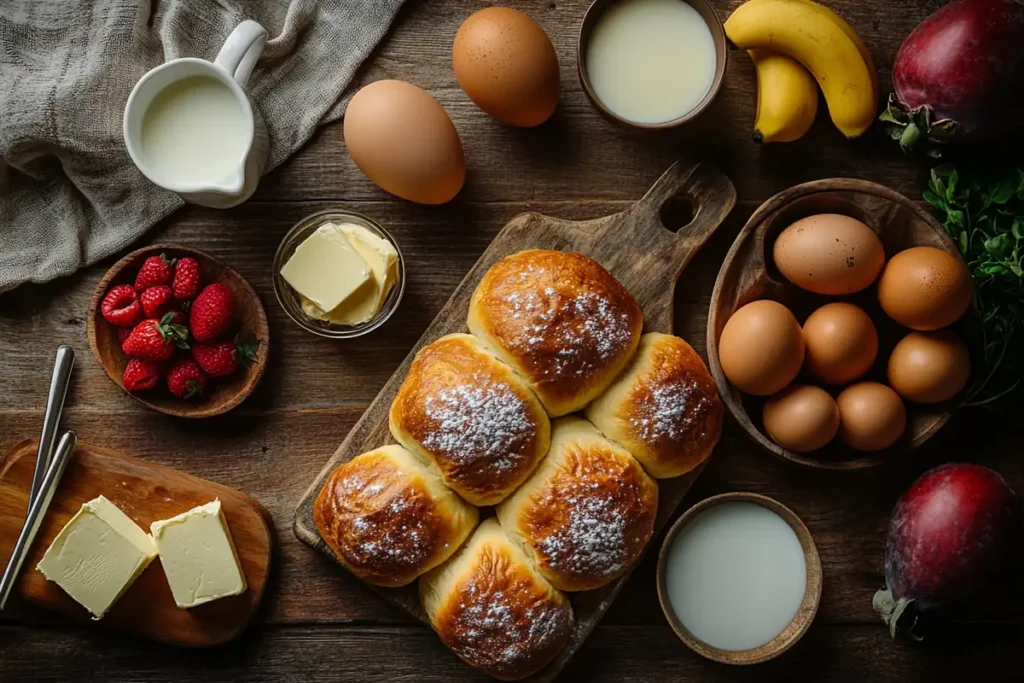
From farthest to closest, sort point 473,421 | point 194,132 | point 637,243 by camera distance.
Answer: point 637,243 → point 194,132 → point 473,421

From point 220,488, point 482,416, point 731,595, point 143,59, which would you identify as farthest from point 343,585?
point 143,59

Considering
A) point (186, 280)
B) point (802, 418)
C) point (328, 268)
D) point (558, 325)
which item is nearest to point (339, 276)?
point (328, 268)

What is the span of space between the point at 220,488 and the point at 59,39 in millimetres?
935

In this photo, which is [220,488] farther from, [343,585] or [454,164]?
[454,164]

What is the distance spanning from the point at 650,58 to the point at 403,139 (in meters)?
0.50

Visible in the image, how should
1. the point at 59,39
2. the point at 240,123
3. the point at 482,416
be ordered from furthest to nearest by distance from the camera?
the point at 59,39 → the point at 240,123 → the point at 482,416

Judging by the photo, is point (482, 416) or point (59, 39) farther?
point (59, 39)

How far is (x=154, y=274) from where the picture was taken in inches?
63.3

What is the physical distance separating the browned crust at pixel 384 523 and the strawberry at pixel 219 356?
12.8 inches

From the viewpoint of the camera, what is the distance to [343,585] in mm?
1680

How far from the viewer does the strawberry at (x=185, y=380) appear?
63.6 inches

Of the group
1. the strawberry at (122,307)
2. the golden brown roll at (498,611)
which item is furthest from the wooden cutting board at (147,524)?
the golden brown roll at (498,611)

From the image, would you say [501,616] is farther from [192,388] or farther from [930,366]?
[930,366]

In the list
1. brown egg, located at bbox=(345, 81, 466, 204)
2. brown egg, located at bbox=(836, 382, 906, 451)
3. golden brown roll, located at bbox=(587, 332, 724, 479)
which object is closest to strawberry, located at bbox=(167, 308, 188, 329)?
Result: brown egg, located at bbox=(345, 81, 466, 204)
